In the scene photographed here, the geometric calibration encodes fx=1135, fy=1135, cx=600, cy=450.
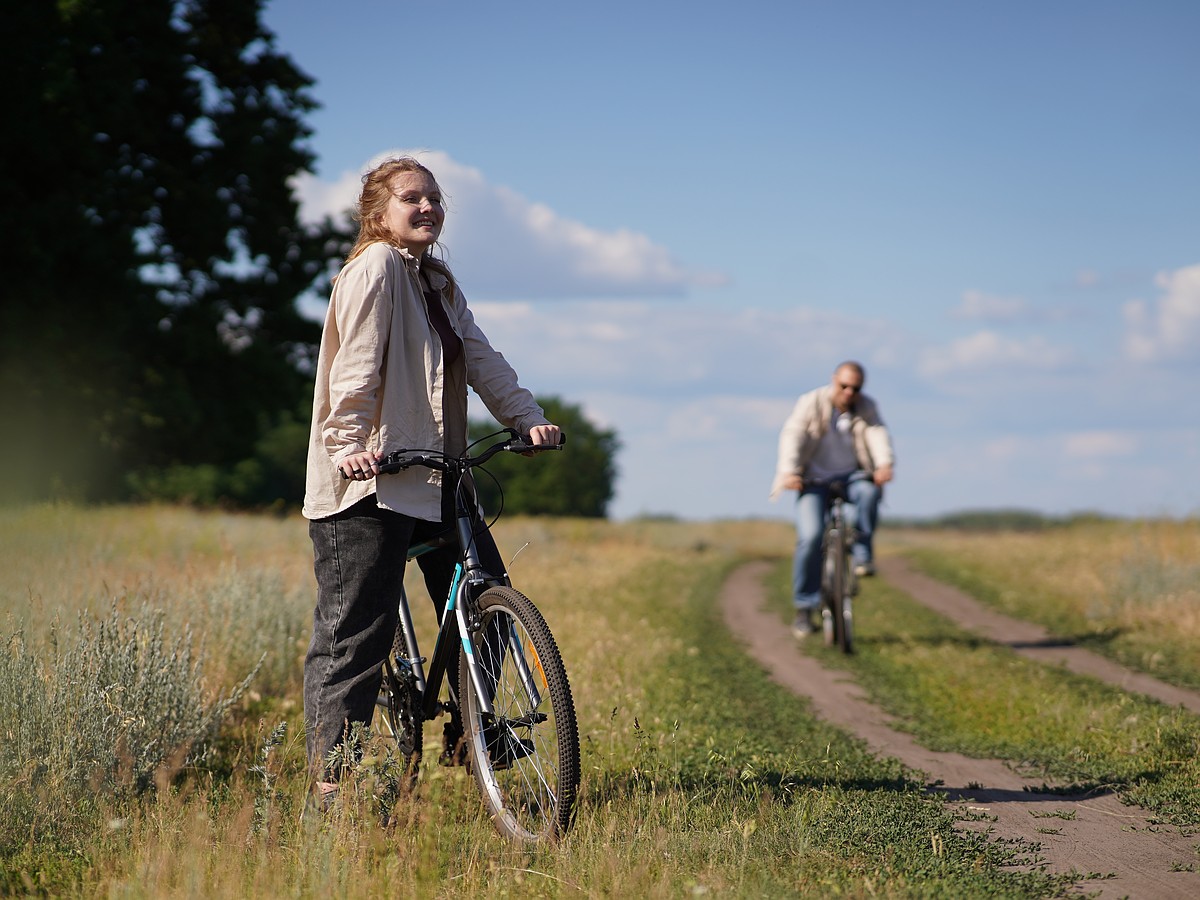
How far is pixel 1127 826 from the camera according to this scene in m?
4.46

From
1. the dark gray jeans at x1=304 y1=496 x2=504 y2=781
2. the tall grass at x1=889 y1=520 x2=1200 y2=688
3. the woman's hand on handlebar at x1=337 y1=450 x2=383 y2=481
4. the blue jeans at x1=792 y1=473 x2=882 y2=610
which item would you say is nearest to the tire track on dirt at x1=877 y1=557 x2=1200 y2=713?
the tall grass at x1=889 y1=520 x2=1200 y2=688

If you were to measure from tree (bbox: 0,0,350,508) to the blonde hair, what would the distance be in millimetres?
14013

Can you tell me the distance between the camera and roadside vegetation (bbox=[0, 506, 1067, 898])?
362 cm

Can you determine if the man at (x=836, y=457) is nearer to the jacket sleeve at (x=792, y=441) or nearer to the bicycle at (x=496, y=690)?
the jacket sleeve at (x=792, y=441)

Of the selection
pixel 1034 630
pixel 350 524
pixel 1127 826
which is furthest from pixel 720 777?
pixel 1034 630

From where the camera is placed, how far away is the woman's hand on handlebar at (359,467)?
12.6 ft

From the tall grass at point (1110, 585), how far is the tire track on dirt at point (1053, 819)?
2.95 meters

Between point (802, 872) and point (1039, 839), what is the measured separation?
1184 millimetres

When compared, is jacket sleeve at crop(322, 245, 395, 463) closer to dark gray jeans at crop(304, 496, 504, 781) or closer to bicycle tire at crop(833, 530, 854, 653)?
dark gray jeans at crop(304, 496, 504, 781)

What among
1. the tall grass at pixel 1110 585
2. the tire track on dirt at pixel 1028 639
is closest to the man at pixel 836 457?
the tire track on dirt at pixel 1028 639

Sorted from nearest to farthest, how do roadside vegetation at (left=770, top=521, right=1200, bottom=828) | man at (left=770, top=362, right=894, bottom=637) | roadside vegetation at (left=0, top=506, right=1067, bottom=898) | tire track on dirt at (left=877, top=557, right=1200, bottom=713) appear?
roadside vegetation at (left=0, top=506, right=1067, bottom=898), roadside vegetation at (left=770, top=521, right=1200, bottom=828), tire track on dirt at (left=877, top=557, right=1200, bottom=713), man at (left=770, top=362, right=894, bottom=637)

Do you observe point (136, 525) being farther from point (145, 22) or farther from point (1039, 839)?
point (1039, 839)

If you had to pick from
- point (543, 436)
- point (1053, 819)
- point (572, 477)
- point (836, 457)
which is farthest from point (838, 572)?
point (572, 477)

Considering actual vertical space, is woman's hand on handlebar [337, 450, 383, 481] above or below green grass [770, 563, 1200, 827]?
above
